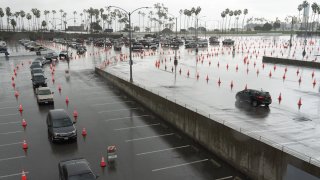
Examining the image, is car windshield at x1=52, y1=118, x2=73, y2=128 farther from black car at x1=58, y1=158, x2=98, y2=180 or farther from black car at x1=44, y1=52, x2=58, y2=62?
black car at x1=44, y1=52, x2=58, y2=62

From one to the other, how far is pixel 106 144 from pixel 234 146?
841 centimetres

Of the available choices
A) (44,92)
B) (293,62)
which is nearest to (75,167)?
(44,92)

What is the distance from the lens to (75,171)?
14797 mm

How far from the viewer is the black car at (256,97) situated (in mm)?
27891

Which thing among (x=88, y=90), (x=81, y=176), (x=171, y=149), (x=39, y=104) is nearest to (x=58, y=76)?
(x=88, y=90)

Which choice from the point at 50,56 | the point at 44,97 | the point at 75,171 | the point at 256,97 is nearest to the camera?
the point at 75,171

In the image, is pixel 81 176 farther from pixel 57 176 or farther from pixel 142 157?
pixel 142 157

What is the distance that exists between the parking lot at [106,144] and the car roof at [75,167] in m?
1.68

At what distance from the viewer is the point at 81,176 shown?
1462cm

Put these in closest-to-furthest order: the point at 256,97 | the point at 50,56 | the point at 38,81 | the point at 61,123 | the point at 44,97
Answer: the point at 61,123
the point at 256,97
the point at 44,97
the point at 38,81
the point at 50,56

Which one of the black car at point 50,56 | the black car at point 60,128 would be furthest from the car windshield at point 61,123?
the black car at point 50,56

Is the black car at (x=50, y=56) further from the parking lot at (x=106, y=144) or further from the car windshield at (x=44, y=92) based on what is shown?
the car windshield at (x=44, y=92)

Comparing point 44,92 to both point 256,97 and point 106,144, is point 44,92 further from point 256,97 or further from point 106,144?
point 256,97

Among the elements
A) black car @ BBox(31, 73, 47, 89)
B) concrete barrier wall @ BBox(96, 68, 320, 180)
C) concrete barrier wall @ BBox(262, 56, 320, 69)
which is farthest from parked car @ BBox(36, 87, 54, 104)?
concrete barrier wall @ BBox(262, 56, 320, 69)
